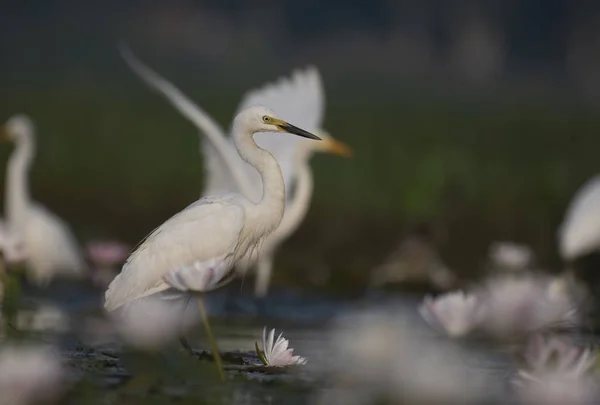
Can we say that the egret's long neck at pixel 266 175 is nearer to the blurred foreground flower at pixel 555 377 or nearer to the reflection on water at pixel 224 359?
the reflection on water at pixel 224 359

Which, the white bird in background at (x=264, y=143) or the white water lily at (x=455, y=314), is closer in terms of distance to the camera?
the white water lily at (x=455, y=314)

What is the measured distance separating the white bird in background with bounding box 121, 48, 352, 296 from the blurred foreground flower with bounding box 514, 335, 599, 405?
3.61 meters

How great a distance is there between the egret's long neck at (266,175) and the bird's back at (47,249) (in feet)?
13.5

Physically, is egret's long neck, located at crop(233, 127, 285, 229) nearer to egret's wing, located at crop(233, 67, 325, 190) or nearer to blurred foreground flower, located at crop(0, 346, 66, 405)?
blurred foreground flower, located at crop(0, 346, 66, 405)

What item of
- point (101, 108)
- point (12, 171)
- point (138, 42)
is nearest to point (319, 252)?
point (12, 171)

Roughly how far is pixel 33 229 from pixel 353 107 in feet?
32.8

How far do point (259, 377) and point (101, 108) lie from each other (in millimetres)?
14649

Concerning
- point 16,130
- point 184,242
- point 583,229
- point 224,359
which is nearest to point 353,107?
point 16,130

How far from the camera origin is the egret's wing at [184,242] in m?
4.54

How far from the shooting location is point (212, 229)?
4.58 meters

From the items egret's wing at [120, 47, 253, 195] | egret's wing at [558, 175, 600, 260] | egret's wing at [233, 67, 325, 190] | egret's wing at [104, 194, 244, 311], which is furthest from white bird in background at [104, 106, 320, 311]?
egret's wing at [558, 175, 600, 260]

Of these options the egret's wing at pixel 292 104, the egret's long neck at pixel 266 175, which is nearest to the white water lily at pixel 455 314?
the egret's long neck at pixel 266 175

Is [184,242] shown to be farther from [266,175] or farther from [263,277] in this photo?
[263,277]

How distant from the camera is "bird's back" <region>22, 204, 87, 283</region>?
8633mm
